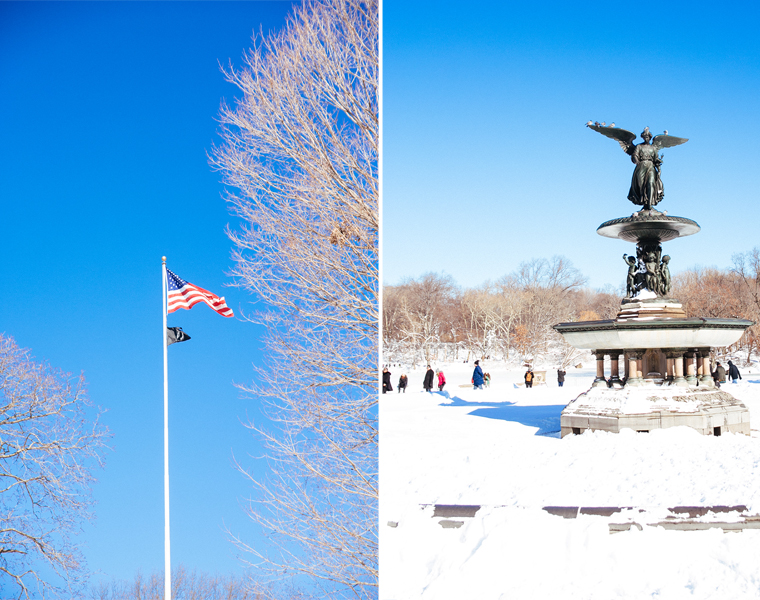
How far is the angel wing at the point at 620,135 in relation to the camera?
9.00m

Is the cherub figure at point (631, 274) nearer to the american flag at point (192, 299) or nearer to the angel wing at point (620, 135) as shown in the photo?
the angel wing at point (620, 135)

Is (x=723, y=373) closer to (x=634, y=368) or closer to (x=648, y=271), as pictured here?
(x=648, y=271)

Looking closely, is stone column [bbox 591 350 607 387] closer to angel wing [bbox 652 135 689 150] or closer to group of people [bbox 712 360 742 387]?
angel wing [bbox 652 135 689 150]

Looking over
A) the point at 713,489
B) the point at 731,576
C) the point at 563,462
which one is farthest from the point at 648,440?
the point at 731,576

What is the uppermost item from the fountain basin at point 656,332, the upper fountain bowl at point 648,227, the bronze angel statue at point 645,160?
the bronze angel statue at point 645,160

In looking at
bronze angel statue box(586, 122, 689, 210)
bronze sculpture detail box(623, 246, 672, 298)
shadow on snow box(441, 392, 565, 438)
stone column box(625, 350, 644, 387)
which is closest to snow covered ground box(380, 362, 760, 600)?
stone column box(625, 350, 644, 387)

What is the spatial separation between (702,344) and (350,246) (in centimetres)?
497

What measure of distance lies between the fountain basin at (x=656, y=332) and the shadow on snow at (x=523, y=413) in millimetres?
1528

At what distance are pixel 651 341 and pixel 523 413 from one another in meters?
3.84

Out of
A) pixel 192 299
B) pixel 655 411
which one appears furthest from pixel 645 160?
pixel 192 299

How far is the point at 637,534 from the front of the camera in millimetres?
3914

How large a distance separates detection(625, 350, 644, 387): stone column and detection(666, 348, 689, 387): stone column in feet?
1.22

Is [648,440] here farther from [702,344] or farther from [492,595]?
[492,595]

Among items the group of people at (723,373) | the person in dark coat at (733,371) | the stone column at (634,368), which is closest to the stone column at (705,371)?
the stone column at (634,368)
